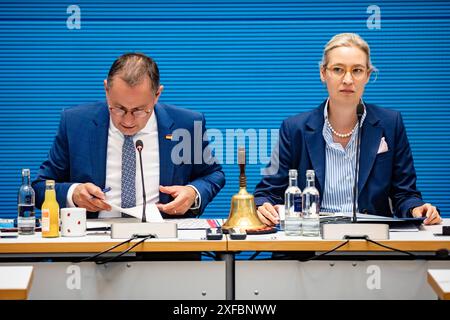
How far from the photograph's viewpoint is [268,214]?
3289 millimetres

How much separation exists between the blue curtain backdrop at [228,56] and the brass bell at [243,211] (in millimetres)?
1801

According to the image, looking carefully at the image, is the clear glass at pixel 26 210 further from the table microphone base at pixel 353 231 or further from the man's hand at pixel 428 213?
the man's hand at pixel 428 213

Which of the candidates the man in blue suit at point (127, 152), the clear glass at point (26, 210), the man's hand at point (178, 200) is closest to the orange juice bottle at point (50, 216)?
the clear glass at point (26, 210)

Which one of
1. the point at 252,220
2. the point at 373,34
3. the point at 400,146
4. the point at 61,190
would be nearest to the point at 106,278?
the point at 252,220

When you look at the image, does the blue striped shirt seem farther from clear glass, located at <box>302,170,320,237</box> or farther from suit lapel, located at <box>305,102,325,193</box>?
clear glass, located at <box>302,170,320,237</box>

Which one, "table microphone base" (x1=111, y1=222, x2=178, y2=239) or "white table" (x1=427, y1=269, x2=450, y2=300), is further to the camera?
"table microphone base" (x1=111, y1=222, x2=178, y2=239)

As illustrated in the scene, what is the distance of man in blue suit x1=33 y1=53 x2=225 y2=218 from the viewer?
143 inches

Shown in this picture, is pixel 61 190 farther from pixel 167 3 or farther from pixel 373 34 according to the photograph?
pixel 373 34

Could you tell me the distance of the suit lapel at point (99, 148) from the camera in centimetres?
379

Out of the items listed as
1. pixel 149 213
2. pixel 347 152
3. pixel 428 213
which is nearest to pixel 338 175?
pixel 347 152

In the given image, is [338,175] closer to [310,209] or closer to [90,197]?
[310,209]

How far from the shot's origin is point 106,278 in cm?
286

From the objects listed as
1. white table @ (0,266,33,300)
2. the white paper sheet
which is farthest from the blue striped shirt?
white table @ (0,266,33,300)

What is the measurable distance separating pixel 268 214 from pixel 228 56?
6.33 ft
